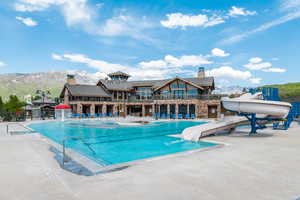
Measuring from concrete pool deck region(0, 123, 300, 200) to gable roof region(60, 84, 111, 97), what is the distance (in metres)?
29.2

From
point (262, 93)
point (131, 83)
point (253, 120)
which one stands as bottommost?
point (253, 120)

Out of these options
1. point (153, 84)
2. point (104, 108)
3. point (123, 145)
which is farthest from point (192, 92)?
point (123, 145)

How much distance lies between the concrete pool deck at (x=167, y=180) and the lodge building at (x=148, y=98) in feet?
83.6

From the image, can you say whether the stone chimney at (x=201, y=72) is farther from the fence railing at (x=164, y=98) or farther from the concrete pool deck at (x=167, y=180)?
the concrete pool deck at (x=167, y=180)

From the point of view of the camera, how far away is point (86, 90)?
36156 mm

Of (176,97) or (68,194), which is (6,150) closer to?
(68,194)

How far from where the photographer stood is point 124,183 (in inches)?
175

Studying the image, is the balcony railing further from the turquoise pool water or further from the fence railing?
the turquoise pool water

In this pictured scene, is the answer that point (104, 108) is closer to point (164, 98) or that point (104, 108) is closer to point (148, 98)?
point (148, 98)

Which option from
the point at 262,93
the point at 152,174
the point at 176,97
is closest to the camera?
the point at 152,174

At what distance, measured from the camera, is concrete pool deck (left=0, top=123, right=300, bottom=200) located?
3.84 meters

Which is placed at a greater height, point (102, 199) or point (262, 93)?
point (262, 93)

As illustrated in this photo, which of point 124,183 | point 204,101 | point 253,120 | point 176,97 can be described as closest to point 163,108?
point 176,97

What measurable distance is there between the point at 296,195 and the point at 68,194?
15.9 feet
